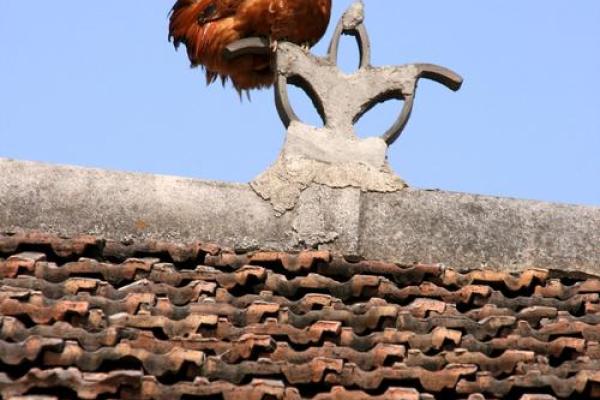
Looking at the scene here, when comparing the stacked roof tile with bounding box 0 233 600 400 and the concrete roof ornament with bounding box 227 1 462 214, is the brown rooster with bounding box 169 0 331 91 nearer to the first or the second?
the concrete roof ornament with bounding box 227 1 462 214

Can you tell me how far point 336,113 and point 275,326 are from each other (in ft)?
6.02

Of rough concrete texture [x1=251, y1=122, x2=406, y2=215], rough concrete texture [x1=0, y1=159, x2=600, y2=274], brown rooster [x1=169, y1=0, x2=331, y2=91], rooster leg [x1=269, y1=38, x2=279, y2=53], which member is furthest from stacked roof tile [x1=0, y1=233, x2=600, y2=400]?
brown rooster [x1=169, y1=0, x2=331, y2=91]

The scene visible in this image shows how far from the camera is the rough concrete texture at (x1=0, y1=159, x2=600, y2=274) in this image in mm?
8344

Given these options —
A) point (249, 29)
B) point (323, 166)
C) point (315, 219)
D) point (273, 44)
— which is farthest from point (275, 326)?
point (249, 29)

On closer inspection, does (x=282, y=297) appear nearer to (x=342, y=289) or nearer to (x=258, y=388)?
(x=342, y=289)

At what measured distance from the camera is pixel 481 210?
8.68 m

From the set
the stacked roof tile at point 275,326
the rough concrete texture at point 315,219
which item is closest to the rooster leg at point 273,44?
the rough concrete texture at point 315,219

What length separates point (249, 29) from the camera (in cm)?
930

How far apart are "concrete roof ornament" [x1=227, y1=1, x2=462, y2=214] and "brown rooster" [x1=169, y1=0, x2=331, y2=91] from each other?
138mm

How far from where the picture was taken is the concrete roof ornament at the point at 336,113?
8672 mm

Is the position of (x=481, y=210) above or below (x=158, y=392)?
above

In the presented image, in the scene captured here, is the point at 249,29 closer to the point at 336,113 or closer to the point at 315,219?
the point at 336,113

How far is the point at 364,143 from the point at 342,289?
1186 millimetres

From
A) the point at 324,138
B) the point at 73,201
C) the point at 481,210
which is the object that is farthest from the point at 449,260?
the point at 73,201
